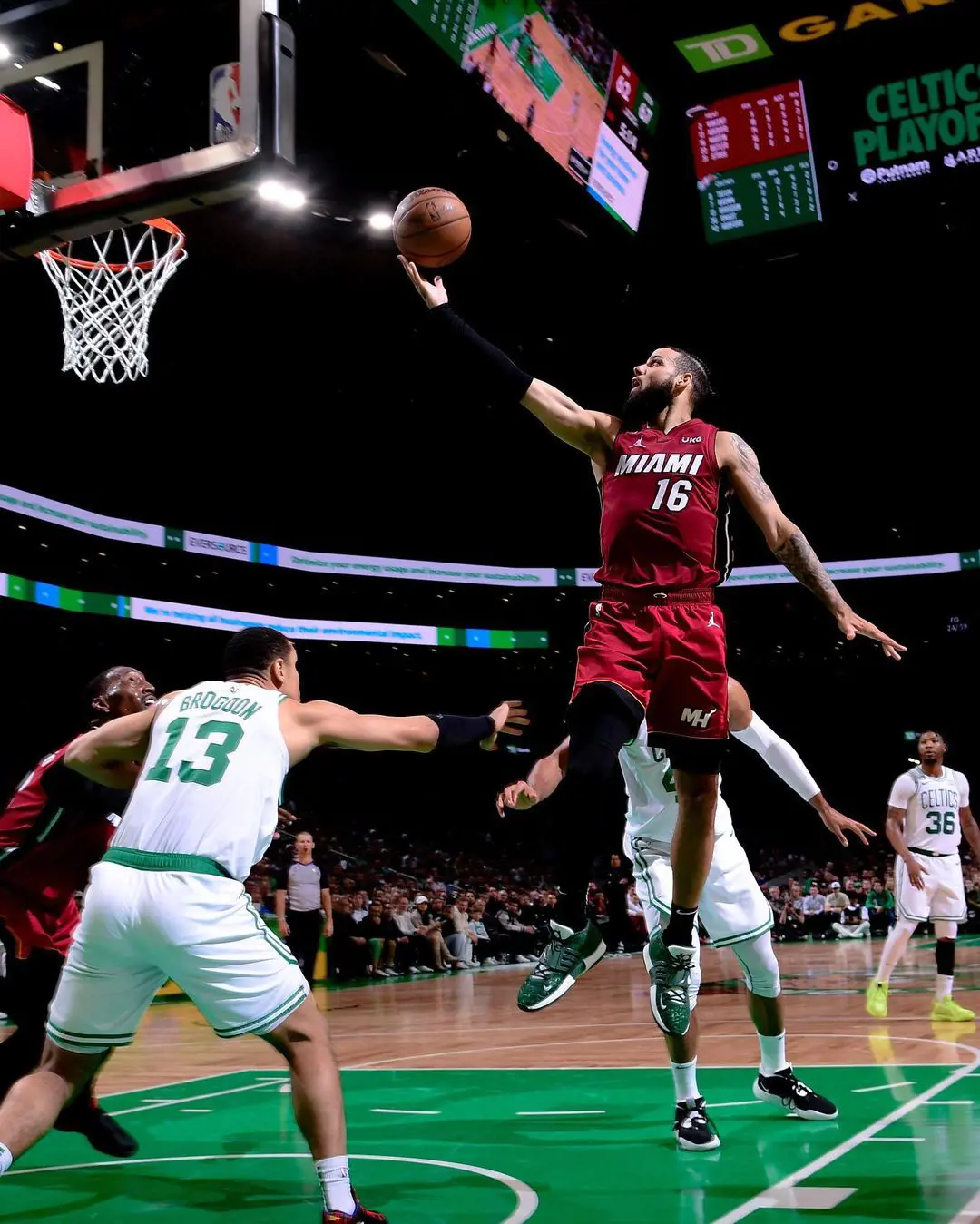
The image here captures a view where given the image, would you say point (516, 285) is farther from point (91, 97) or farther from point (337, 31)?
point (91, 97)

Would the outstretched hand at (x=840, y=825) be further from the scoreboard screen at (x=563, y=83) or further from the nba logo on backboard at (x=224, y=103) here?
the scoreboard screen at (x=563, y=83)

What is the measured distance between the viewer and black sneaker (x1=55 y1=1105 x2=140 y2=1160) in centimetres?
471

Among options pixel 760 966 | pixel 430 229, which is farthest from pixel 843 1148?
pixel 430 229

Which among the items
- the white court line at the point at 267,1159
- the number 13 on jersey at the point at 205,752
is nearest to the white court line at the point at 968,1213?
the white court line at the point at 267,1159

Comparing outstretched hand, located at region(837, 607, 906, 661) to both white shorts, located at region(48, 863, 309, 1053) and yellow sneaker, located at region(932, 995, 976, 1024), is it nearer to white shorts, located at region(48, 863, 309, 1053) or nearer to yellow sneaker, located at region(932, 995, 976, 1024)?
white shorts, located at region(48, 863, 309, 1053)

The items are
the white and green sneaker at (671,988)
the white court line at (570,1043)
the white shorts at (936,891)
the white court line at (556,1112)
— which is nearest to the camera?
the white and green sneaker at (671,988)

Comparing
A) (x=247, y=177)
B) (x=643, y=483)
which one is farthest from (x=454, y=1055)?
(x=247, y=177)

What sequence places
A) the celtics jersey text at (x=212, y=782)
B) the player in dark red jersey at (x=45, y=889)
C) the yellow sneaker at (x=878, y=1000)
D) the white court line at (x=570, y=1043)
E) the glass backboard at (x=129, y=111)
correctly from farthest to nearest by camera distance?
the yellow sneaker at (x=878, y=1000)
the white court line at (x=570, y=1043)
the glass backboard at (x=129, y=111)
the player in dark red jersey at (x=45, y=889)
the celtics jersey text at (x=212, y=782)

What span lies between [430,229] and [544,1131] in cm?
386

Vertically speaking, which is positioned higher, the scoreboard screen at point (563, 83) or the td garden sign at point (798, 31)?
the td garden sign at point (798, 31)

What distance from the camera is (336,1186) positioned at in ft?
10.9

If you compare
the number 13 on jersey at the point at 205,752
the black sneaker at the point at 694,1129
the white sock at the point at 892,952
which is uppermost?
the number 13 on jersey at the point at 205,752

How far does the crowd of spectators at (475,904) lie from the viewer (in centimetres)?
1546

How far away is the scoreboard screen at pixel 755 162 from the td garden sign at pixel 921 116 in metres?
0.54
